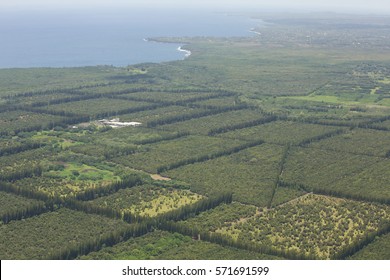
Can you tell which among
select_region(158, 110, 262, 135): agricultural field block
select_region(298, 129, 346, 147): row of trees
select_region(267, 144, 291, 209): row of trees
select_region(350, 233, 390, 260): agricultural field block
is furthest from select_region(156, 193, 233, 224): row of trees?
select_region(158, 110, 262, 135): agricultural field block

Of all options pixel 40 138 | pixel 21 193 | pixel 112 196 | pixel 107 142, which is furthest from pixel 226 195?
pixel 40 138

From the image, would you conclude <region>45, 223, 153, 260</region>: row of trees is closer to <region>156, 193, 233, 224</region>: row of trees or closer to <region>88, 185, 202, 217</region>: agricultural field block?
<region>156, 193, 233, 224</region>: row of trees

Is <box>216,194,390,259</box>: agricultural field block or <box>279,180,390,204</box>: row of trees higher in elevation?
<box>279,180,390,204</box>: row of trees

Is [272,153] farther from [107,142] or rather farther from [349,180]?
[107,142]

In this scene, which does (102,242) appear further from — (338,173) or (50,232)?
(338,173)

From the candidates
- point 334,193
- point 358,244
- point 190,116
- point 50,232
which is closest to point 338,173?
point 334,193

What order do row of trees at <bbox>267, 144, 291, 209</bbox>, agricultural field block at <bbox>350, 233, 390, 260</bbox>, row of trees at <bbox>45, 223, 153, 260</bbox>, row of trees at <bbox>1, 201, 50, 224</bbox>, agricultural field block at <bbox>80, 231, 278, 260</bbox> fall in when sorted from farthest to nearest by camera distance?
1. row of trees at <bbox>267, 144, 291, 209</bbox>
2. row of trees at <bbox>1, 201, 50, 224</bbox>
3. agricultural field block at <bbox>350, 233, 390, 260</bbox>
4. agricultural field block at <bbox>80, 231, 278, 260</bbox>
5. row of trees at <bbox>45, 223, 153, 260</bbox>

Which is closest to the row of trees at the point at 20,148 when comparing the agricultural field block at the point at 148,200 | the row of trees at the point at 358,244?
the agricultural field block at the point at 148,200

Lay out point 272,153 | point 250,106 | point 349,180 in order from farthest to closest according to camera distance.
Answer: point 250,106, point 272,153, point 349,180
